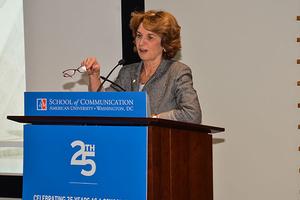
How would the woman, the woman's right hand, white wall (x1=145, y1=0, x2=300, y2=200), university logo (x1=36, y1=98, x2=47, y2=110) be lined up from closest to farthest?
university logo (x1=36, y1=98, x2=47, y2=110), the woman's right hand, the woman, white wall (x1=145, y1=0, x2=300, y2=200)

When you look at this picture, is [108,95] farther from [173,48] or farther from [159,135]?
[173,48]

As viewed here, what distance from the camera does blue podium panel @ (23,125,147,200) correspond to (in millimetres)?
1896

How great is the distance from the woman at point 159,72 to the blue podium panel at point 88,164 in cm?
58

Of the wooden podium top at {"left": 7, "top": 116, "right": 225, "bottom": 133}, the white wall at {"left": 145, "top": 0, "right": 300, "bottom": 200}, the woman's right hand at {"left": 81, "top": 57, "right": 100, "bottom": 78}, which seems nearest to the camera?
the wooden podium top at {"left": 7, "top": 116, "right": 225, "bottom": 133}

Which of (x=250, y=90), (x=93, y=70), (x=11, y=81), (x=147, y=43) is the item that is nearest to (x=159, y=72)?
(x=147, y=43)

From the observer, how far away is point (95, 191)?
1.93 meters

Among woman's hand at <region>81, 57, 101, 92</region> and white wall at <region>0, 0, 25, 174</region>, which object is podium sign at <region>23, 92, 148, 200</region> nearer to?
woman's hand at <region>81, 57, 101, 92</region>

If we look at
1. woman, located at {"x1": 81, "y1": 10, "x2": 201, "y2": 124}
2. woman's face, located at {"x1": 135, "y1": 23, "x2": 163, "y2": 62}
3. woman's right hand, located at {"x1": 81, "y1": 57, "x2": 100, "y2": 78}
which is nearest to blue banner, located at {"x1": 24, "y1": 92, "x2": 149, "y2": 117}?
woman's right hand, located at {"x1": 81, "y1": 57, "x2": 100, "y2": 78}

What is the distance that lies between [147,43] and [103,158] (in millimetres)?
938

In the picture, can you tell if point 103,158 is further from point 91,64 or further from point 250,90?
point 250,90

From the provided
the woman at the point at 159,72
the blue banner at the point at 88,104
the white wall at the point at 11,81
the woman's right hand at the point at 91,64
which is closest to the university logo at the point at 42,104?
the blue banner at the point at 88,104

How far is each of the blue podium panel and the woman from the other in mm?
578

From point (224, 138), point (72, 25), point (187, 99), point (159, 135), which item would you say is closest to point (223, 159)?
point (224, 138)

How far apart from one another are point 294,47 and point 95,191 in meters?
1.91
